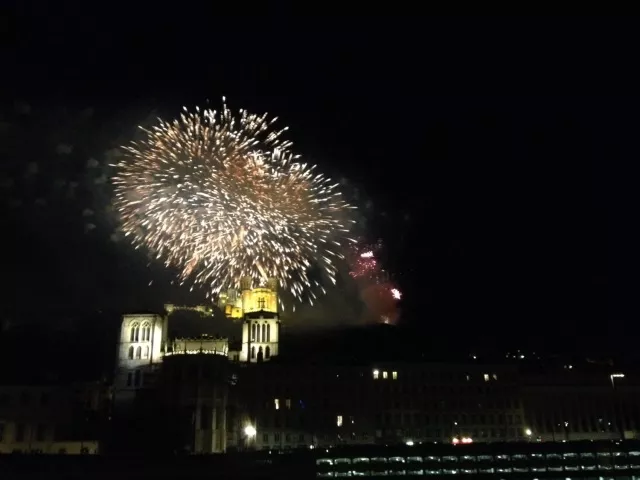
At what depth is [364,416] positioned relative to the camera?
90625 mm

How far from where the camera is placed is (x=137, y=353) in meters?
98.1

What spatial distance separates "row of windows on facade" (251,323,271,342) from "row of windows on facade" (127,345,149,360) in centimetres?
1927

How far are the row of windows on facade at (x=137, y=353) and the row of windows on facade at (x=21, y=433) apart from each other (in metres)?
24.1

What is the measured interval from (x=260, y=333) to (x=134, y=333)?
22290 mm

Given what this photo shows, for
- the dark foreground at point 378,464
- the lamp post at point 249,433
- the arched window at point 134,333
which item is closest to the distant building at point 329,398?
the lamp post at point 249,433

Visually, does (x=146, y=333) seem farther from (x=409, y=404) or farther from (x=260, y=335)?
(x=409, y=404)

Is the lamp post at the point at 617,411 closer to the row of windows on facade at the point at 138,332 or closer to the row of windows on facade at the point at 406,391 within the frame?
the row of windows on facade at the point at 406,391

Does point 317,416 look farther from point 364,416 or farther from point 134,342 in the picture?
point 134,342

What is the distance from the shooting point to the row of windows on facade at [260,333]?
10919 cm

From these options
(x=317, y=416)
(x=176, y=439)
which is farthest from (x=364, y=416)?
(x=176, y=439)

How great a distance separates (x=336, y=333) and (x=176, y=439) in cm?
4968

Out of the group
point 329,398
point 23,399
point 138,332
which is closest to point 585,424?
point 329,398

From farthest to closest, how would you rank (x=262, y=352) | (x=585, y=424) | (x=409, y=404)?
(x=262, y=352), (x=585, y=424), (x=409, y=404)

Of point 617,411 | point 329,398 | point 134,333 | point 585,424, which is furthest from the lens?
point 617,411
